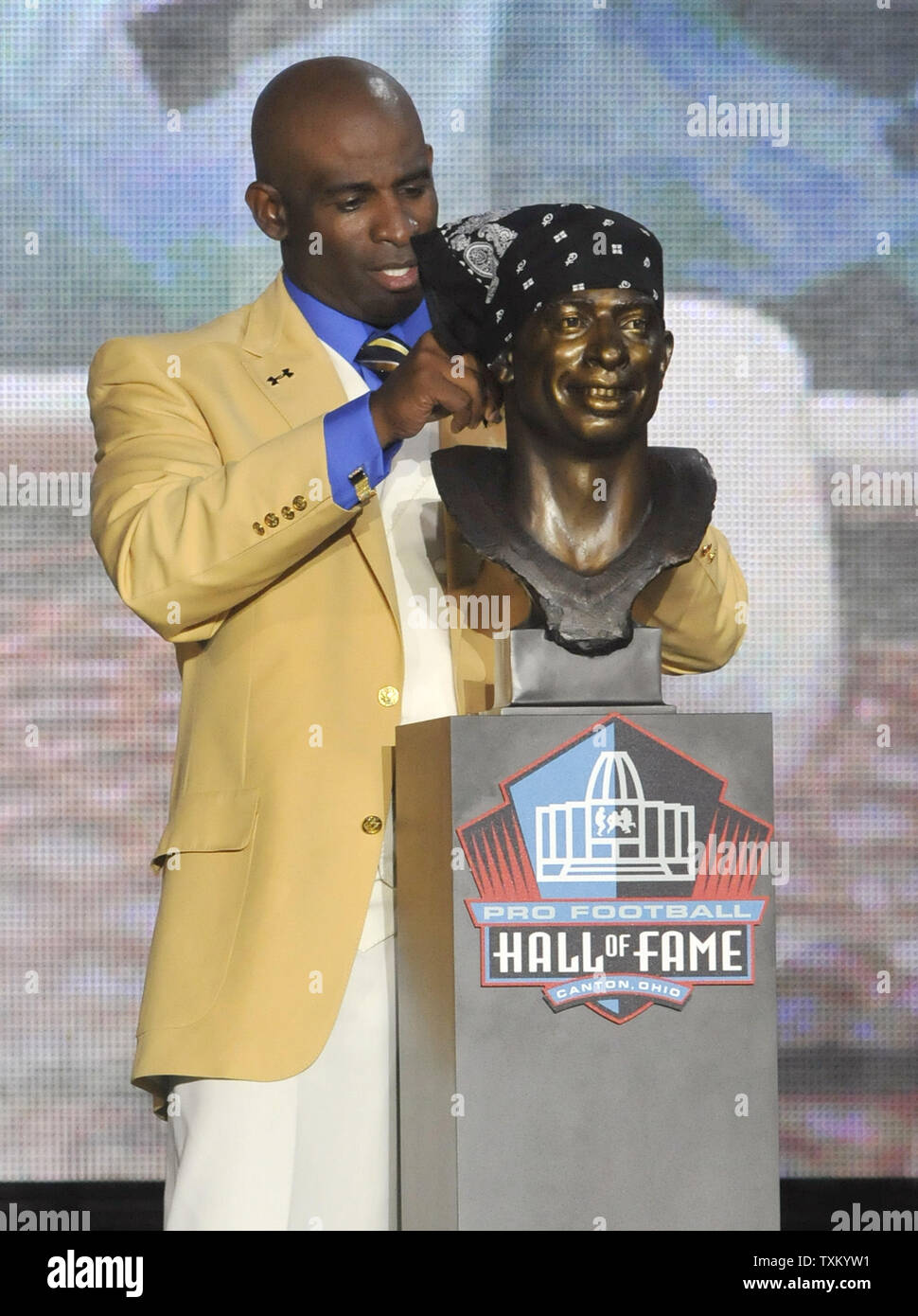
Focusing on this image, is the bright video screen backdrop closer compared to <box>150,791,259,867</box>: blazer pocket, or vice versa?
<box>150,791,259,867</box>: blazer pocket

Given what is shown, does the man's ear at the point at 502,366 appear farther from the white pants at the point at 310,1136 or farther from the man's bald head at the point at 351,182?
the white pants at the point at 310,1136

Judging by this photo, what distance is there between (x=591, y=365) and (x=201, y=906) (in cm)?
70

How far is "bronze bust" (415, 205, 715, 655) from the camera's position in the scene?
1.90 metres

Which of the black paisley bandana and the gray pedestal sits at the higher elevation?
the black paisley bandana

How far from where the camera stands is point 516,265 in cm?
193

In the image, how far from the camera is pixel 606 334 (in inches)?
74.6

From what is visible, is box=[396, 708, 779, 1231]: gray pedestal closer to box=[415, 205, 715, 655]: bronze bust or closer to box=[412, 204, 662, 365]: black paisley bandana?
box=[415, 205, 715, 655]: bronze bust

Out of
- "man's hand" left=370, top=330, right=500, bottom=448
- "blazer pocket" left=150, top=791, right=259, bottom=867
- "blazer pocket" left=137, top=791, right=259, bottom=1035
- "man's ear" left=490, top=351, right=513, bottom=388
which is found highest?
"man's ear" left=490, top=351, right=513, bottom=388

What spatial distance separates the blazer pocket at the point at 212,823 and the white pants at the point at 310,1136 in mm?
160

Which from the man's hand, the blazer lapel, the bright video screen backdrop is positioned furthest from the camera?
the bright video screen backdrop

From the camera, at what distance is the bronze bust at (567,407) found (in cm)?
190

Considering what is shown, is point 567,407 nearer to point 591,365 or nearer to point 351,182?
point 591,365

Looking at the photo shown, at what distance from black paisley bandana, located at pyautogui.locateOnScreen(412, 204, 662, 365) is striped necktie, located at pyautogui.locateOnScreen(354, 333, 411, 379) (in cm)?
18

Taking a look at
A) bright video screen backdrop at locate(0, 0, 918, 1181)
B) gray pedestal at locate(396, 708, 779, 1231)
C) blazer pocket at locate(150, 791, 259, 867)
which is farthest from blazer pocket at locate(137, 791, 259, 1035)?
bright video screen backdrop at locate(0, 0, 918, 1181)
